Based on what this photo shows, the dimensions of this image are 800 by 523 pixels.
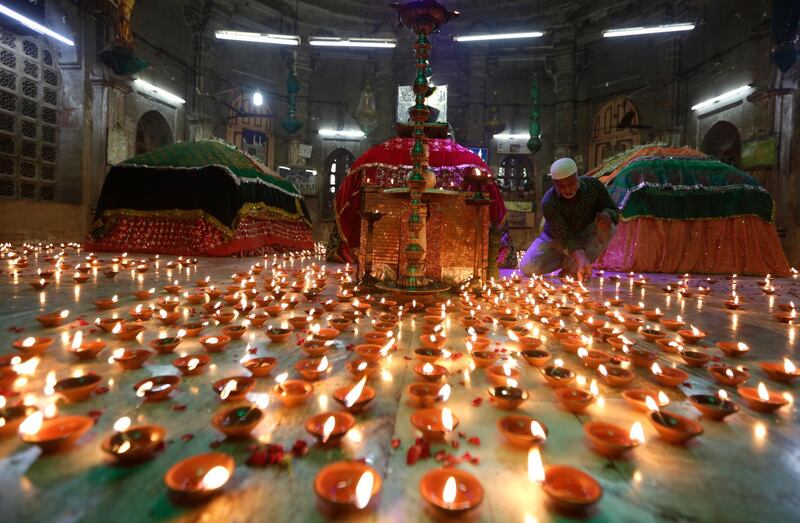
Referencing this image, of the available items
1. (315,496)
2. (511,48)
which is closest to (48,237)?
(315,496)

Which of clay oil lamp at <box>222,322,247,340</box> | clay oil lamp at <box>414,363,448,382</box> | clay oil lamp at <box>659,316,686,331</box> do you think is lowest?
clay oil lamp at <box>414,363,448,382</box>

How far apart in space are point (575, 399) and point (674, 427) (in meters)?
0.31

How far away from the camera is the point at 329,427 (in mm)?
1184

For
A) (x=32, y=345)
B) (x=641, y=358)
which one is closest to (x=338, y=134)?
(x=32, y=345)

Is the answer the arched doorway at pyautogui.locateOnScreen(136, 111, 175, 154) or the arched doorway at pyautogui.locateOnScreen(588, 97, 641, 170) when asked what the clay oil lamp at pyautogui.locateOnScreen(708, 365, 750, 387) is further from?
the arched doorway at pyautogui.locateOnScreen(136, 111, 175, 154)

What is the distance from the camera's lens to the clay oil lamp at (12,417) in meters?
1.17

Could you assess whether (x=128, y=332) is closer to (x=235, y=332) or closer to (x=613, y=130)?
(x=235, y=332)

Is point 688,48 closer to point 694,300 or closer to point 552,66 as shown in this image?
point 552,66

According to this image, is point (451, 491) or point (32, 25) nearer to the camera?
point (451, 491)

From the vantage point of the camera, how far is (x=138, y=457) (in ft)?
3.47

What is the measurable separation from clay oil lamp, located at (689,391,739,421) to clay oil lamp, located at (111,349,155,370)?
2311 millimetres

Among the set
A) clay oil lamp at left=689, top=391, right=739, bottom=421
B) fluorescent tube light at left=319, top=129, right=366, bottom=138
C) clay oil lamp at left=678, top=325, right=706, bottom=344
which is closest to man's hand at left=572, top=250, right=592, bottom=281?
clay oil lamp at left=678, top=325, right=706, bottom=344

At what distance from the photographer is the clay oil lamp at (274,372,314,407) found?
143 centimetres

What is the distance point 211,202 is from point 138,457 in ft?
22.9
